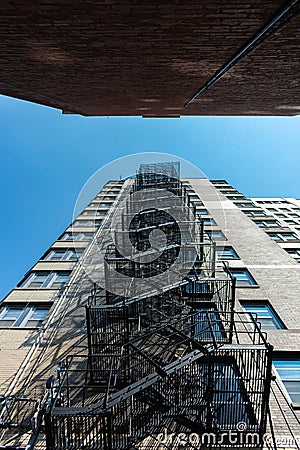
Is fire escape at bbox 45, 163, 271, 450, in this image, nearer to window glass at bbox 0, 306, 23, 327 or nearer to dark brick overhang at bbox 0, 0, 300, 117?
window glass at bbox 0, 306, 23, 327

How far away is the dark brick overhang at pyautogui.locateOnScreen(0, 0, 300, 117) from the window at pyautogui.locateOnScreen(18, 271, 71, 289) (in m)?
9.17

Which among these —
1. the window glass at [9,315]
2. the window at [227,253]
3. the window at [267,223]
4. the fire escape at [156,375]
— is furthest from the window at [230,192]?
the window glass at [9,315]

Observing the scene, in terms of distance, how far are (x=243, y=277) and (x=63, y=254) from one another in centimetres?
1104

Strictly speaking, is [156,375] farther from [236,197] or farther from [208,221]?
[236,197]

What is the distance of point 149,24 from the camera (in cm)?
559

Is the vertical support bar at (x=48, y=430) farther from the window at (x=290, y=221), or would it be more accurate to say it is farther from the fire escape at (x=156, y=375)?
the window at (x=290, y=221)

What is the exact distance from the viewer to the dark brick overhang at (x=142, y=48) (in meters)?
5.14

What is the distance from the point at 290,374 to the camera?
9633mm

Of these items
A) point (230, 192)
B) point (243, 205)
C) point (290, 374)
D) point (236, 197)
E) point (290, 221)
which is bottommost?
point (290, 374)

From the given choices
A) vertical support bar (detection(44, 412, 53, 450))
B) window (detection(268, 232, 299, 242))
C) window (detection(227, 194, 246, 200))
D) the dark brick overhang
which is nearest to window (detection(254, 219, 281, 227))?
window (detection(268, 232, 299, 242))

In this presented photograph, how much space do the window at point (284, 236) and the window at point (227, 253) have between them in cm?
500

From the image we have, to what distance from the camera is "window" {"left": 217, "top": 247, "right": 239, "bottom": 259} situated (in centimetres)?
1755

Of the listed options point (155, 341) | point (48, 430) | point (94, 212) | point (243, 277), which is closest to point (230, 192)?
point (94, 212)

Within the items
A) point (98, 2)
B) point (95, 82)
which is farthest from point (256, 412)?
point (95, 82)
